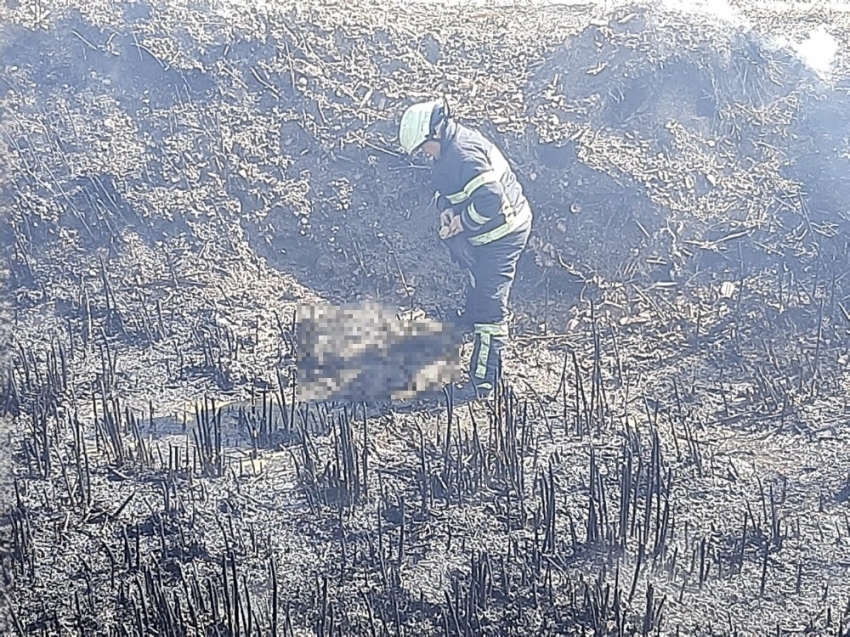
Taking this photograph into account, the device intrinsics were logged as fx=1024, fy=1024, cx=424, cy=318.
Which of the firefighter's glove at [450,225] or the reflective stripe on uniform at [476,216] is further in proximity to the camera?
the firefighter's glove at [450,225]

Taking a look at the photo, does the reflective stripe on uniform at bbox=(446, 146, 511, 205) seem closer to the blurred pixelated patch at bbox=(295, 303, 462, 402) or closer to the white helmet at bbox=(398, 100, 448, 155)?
the white helmet at bbox=(398, 100, 448, 155)

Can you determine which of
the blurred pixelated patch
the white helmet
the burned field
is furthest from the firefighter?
the burned field

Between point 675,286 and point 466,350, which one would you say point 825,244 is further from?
point 466,350

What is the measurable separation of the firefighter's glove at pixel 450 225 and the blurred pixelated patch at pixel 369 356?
677 millimetres

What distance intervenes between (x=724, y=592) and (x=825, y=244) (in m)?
4.86

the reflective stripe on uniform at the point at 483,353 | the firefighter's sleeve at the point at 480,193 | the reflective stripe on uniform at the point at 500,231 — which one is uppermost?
the firefighter's sleeve at the point at 480,193

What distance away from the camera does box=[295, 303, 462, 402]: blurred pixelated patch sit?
285 inches

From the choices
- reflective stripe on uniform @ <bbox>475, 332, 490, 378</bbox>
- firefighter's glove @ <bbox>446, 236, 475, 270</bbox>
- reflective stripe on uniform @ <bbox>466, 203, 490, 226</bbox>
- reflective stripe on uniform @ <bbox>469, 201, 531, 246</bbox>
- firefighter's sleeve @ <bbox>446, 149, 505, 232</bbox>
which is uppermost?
firefighter's sleeve @ <bbox>446, 149, 505, 232</bbox>

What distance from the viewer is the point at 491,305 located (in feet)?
24.3

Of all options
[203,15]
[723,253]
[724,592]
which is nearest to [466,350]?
[723,253]

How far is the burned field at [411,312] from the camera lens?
5.24 meters

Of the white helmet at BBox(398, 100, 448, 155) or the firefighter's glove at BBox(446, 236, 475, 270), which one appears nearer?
the white helmet at BBox(398, 100, 448, 155)

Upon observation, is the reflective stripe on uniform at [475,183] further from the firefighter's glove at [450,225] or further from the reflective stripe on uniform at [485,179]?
the firefighter's glove at [450,225]

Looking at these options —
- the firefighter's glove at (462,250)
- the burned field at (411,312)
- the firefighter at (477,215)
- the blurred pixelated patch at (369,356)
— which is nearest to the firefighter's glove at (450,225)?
the firefighter at (477,215)
